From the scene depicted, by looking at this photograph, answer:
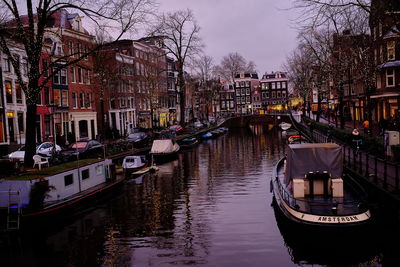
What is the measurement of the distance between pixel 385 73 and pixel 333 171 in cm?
3707

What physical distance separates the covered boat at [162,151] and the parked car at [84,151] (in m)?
7.28

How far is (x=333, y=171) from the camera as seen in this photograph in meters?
19.2

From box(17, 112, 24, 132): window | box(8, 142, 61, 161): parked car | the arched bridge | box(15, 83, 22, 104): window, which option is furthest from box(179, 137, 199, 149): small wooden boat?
the arched bridge

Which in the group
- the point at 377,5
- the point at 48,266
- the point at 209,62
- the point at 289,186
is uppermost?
the point at 209,62

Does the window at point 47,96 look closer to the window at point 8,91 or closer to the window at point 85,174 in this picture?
the window at point 8,91

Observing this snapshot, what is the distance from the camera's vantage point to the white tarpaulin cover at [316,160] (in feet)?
63.0

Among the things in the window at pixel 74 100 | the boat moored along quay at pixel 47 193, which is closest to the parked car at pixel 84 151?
the boat moored along quay at pixel 47 193

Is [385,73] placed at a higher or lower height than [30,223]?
higher

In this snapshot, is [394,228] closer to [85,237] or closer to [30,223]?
[85,237]

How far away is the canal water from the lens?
51.4 ft

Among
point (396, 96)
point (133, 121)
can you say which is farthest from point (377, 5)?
point (133, 121)

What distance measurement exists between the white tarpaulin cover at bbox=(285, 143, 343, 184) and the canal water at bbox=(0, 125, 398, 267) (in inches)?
115

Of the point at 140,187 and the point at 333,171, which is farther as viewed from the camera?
the point at 140,187

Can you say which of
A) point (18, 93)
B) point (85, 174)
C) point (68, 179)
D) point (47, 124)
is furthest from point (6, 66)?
point (68, 179)
